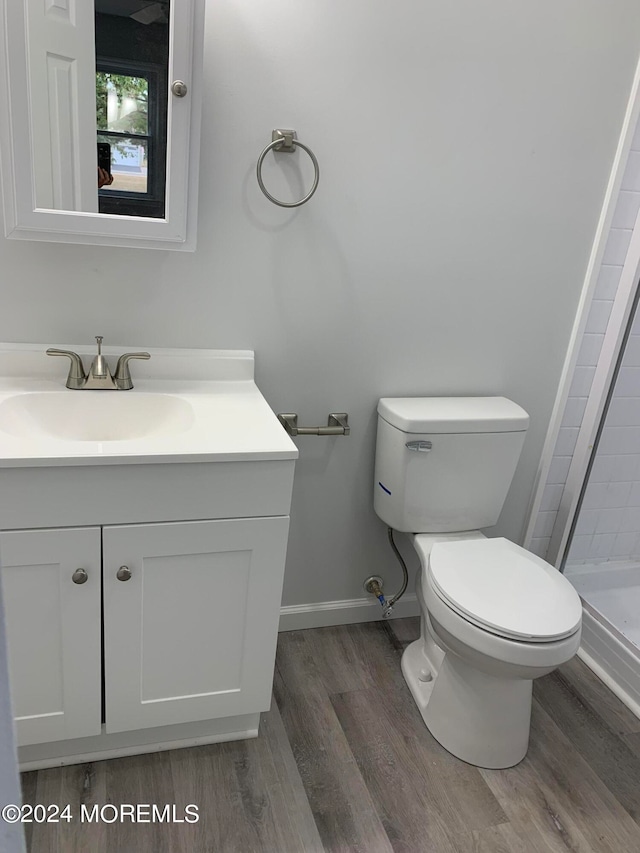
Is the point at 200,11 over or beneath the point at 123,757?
over

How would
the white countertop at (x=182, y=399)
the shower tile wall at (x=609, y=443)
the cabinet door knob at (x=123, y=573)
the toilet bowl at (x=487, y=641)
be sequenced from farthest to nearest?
the shower tile wall at (x=609, y=443), the toilet bowl at (x=487, y=641), the cabinet door knob at (x=123, y=573), the white countertop at (x=182, y=399)

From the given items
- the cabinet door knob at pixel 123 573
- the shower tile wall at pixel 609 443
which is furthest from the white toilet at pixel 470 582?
the cabinet door knob at pixel 123 573

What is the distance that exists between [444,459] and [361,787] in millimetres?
858

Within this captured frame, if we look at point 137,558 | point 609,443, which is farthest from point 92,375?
point 609,443

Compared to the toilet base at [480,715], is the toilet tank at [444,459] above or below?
above

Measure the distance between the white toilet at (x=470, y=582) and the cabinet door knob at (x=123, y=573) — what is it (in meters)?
0.76

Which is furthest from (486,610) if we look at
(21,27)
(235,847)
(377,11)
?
(21,27)

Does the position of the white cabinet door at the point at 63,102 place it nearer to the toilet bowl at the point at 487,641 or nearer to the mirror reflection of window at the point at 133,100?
the mirror reflection of window at the point at 133,100

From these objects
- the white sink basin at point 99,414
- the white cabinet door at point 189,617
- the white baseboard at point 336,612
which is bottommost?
the white baseboard at point 336,612

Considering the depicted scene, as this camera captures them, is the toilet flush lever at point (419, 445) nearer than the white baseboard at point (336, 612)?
Yes

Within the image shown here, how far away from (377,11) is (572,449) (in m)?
1.43

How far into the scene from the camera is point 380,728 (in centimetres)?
170

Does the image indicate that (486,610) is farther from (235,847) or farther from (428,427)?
(235,847)

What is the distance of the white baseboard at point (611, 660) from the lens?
1886 millimetres
